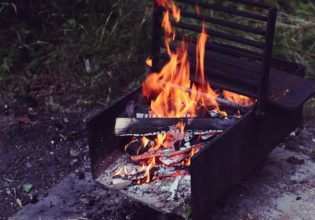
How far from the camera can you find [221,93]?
3771 mm

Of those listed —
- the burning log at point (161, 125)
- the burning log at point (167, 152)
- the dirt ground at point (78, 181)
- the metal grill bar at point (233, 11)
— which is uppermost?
the metal grill bar at point (233, 11)

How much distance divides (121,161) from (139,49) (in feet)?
6.27

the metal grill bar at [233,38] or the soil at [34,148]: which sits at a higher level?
the metal grill bar at [233,38]

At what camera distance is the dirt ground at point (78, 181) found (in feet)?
11.8

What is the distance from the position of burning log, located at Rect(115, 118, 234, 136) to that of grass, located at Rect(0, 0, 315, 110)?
62.6 inches

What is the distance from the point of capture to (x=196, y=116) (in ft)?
11.9

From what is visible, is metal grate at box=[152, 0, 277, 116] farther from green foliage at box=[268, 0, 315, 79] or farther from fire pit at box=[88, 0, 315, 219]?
green foliage at box=[268, 0, 315, 79]

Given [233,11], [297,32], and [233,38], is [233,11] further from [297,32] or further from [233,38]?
[297,32]

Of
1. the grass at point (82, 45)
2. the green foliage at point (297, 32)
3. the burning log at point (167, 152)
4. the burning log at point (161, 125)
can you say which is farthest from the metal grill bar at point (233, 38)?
the green foliage at point (297, 32)

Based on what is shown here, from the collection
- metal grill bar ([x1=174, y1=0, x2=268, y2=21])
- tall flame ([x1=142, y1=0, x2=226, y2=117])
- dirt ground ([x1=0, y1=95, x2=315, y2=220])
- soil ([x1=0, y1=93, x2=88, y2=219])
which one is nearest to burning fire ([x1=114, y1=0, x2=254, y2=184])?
tall flame ([x1=142, y1=0, x2=226, y2=117])

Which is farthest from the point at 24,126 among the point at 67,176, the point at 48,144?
the point at 67,176

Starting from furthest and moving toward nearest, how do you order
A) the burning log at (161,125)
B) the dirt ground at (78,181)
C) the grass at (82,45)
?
the grass at (82,45), the dirt ground at (78,181), the burning log at (161,125)

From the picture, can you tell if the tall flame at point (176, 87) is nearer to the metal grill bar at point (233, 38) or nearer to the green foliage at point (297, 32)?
the metal grill bar at point (233, 38)

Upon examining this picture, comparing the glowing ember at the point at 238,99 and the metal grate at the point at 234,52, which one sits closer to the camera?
the metal grate at the point at 234,52
